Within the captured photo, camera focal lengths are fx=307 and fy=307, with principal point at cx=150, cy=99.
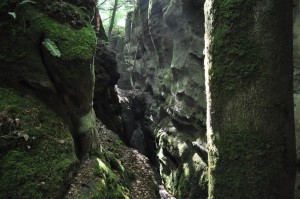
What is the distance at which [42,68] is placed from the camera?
538 centimetres

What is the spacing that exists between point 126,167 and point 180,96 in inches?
314

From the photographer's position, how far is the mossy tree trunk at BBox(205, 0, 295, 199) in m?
2.89

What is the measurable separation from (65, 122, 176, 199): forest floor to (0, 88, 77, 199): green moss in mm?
353

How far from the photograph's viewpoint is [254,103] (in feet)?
9.68

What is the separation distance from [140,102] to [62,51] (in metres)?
17.7

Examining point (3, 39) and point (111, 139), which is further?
point (111, 139)

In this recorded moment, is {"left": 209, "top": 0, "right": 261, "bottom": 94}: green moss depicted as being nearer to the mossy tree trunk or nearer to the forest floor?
the mossy tree trunk

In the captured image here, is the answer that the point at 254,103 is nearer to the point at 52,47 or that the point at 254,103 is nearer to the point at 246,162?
the point at 246,162

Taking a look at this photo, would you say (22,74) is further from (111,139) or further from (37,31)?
(111,139)

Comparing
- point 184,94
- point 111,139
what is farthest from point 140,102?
point 111,139

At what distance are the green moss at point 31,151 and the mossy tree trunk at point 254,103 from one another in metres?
2.56

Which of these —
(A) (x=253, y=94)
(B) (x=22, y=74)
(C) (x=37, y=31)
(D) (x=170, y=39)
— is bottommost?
(A) (x=253, y=94)

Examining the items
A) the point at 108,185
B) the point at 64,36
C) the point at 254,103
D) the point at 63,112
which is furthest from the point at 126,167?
the point at 254,103

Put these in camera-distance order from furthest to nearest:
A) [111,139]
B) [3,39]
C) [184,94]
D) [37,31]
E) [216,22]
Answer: [184,94], [111,139], [37,31], [3,39], [216,22]
